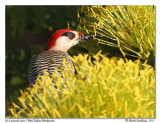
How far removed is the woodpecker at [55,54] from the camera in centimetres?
70

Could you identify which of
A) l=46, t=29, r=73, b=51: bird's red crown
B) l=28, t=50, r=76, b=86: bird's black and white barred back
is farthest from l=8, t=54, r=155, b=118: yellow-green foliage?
l=46, t=29, r=73, b=51: bird's red crown

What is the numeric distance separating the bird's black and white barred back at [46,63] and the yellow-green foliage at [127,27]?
0.10 metres

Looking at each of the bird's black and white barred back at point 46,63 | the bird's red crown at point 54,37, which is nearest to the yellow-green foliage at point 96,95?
the bird's black and white barred back at point 46,63

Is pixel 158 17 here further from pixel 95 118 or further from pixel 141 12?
pixel 95 118

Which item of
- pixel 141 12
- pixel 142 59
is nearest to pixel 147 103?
pixel 142 59

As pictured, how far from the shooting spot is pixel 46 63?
708mm

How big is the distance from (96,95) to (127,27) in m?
0.25

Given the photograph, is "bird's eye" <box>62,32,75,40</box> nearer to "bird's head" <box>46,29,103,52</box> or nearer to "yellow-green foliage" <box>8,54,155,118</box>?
"bird's head" <box>46,29,103,52</box>

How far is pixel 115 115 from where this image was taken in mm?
589

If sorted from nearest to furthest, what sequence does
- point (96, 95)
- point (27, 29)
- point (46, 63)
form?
point (96, 95)
point (46, 63)
point (27, 29)

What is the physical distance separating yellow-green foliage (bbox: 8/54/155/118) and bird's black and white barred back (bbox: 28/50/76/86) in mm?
52

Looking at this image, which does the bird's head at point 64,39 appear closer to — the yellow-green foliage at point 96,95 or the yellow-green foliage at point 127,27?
the yellow-green foliage at point 127,27

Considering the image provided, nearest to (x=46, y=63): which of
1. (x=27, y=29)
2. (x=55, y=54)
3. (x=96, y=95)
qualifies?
(x=55, y=54)

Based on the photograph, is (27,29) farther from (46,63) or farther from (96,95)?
(96,95)
